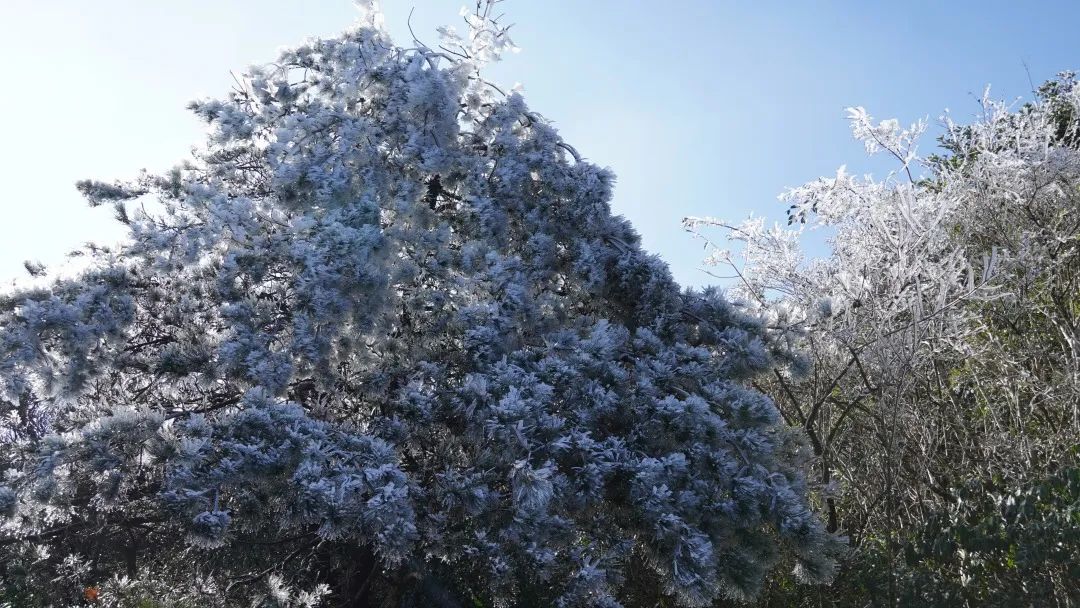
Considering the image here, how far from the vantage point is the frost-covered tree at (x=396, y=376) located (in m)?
3.93

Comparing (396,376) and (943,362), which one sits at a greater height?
(943,362)

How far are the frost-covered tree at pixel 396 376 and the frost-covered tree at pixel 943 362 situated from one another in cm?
79

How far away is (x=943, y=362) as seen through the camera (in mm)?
6871

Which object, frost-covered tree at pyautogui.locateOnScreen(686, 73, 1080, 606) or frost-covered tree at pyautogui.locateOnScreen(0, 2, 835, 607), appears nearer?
frost-covered tree at pyautogui.locateOnScreen(0, 2, 835, 607)

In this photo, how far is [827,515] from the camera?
6.66 m

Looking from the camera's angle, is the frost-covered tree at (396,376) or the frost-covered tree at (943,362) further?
the frost-covered tree at (943,362)

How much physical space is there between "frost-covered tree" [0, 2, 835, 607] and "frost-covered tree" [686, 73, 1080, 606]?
79 cm

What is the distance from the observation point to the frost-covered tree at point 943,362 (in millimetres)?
4832

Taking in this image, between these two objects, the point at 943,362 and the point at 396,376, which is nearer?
the point at 396,376

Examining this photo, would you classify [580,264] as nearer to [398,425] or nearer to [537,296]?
[537,296]

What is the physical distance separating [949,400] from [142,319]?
18.3ft

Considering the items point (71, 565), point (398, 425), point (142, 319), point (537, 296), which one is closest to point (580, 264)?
point (537, 296)

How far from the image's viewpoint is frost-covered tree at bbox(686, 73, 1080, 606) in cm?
483

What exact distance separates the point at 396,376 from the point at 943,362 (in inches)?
173
